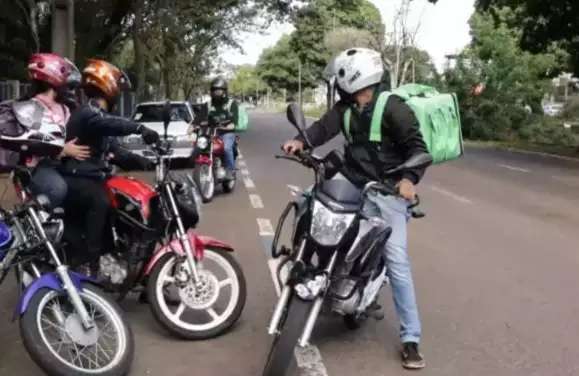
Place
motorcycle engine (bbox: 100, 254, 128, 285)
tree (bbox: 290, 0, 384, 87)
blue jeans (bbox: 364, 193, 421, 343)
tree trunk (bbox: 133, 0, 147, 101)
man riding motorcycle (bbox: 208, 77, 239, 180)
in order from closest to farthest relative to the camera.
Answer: blue jeans (bbox: 364, 193, 421, 343)
motorcycle engine (bbox: 100, 254, 128, 285)
man riding motorcycle (bbox: 208, 77, 239, 180)
tree trunk (bbox: 133, 0, 147, 101)
tree (bbox: 290, 0, 384, 87)

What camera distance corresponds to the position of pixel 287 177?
14961 millimetres

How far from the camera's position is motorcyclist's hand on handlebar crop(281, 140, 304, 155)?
4.48 m

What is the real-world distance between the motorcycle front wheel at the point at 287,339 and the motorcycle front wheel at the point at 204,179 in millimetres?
7667

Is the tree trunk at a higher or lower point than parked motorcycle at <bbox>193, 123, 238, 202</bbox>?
higher

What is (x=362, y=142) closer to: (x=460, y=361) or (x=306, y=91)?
(x=460, y=361)

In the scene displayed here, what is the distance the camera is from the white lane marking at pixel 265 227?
8870 millimetres

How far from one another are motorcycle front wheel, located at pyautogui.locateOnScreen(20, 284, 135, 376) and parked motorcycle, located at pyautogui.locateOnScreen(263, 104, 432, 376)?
813 mm

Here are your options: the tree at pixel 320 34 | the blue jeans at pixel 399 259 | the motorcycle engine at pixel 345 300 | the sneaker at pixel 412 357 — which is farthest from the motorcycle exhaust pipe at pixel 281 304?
the tree at pixel 320 34

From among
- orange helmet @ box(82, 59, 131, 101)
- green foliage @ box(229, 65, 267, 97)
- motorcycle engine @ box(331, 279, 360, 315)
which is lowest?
green foliage @ box(229, 65, 267, 97)

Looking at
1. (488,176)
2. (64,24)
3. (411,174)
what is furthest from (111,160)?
(488,176)

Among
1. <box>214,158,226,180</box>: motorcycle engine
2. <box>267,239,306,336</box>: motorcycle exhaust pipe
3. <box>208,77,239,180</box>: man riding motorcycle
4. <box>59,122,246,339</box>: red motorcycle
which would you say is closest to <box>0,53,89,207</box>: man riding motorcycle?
<box>59,122,246,339</box>: red motorcycle

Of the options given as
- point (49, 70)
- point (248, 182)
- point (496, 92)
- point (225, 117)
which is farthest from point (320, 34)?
point (49, 70)

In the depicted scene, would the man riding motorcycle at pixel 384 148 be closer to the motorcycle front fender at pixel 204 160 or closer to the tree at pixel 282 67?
the motorcycle front fender at pixel 204 160

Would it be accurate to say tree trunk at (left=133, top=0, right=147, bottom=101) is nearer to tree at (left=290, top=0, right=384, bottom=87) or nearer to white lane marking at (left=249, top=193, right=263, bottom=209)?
white lane marking at (left=249, top=193, right=263, bottom=209)
